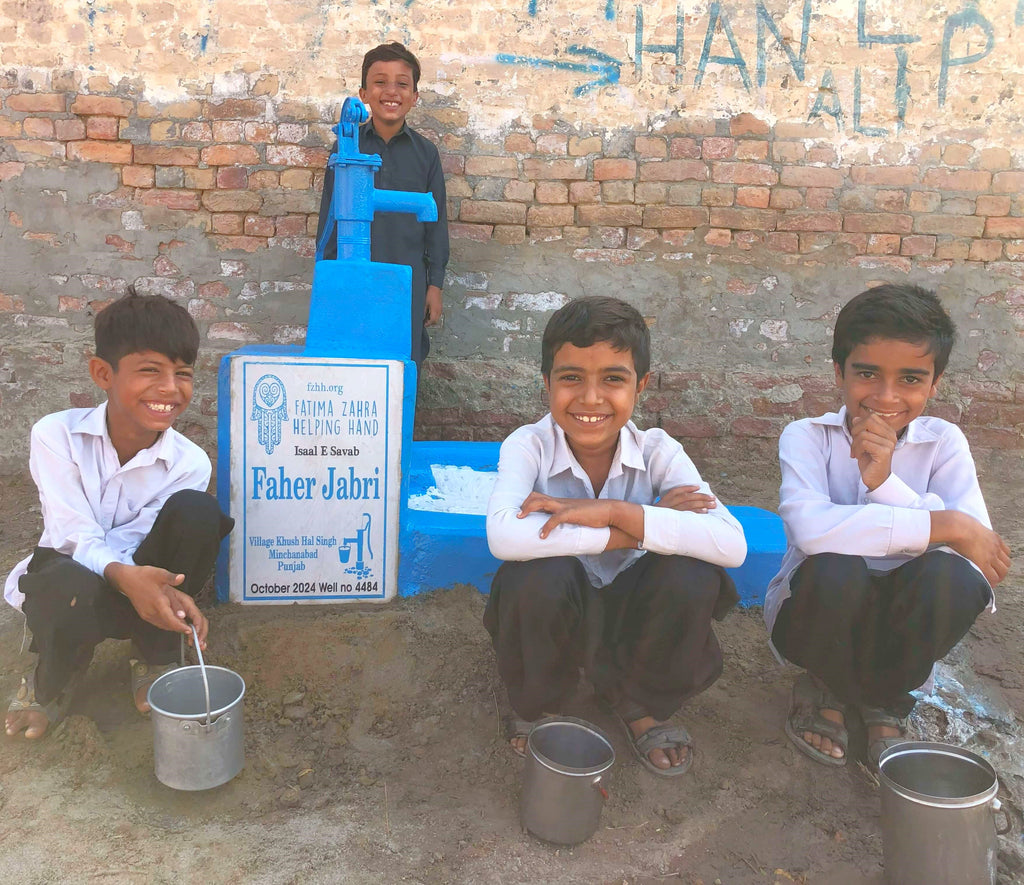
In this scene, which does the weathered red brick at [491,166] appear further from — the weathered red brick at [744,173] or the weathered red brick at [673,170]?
the weathered red brick at [744,173]

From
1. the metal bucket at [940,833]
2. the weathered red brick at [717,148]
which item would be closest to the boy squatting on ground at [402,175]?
the weathered red brick at [717,148]

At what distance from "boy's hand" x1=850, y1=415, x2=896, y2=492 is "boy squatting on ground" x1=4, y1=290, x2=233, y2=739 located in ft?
5.09

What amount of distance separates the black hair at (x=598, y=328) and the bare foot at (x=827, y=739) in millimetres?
967

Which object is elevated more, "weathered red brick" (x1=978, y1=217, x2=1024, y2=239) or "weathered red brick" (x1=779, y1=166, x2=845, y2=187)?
"weathered red brick" (x1=779, y1=166, x2=845, y2=187)

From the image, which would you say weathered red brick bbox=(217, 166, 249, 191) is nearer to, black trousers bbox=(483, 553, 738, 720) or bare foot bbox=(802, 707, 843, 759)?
black trousers bbox=(483, 553, 738, 720)

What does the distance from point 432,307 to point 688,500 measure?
6.76ft

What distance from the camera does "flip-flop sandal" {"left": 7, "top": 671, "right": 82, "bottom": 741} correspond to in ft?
6.57

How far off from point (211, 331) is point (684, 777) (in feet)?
9.59

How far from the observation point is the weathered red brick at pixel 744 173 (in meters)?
3.79

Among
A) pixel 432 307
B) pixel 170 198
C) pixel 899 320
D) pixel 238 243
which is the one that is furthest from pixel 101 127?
pixel 899 320

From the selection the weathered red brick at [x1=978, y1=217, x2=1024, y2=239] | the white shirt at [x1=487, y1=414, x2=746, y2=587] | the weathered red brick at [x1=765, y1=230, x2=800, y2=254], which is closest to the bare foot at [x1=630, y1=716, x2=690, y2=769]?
the white shirt at [x1=487, y1=414, x2=746, y2=587]

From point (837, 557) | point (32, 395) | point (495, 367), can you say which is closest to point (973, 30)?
point (495, 367)

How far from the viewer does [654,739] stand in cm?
199

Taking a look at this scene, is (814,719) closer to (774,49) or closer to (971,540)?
(971,540)
